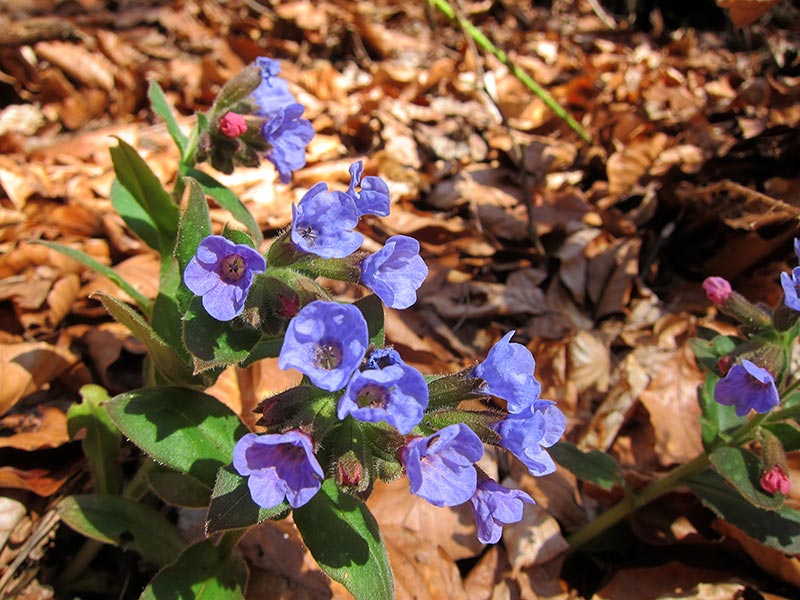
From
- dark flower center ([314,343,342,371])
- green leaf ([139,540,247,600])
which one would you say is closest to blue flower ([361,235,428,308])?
dark flower center ([314,343,342,371])

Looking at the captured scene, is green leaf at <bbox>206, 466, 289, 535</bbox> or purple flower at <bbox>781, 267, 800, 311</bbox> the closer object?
green leaf at <bbox>206, 466, 289, 535</bbox>

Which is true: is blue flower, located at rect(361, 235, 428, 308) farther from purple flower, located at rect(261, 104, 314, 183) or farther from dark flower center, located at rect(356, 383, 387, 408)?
purple flower, located at rect(261, 104, 314, 183)

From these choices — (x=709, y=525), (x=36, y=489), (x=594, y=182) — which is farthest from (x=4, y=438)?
(x=594, y=182)

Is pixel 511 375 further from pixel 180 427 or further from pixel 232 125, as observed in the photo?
pixel 232 125

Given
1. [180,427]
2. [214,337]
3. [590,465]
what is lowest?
[590,465]

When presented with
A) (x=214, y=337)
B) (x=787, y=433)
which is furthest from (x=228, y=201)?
(x=787, y=433)

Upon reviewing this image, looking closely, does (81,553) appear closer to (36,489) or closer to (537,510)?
(36,489)

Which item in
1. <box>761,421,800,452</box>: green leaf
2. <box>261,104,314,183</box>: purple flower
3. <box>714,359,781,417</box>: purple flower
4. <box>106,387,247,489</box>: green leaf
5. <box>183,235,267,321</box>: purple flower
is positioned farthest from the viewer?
<box>261,104,314,183</box>: purple flower

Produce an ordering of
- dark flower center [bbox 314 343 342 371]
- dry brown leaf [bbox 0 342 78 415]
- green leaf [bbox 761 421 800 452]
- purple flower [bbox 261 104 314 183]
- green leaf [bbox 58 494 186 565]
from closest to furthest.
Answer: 1. dark flower center [bbox 314 343 342 371]
2. green leaf [bbox 58 494 186 565]
3. green leaf [bbox 761 421 800 452]
4. purple flower [bbox 261 104 314 183]
5. dry brown leaf [bbox 0 342 78 415]
